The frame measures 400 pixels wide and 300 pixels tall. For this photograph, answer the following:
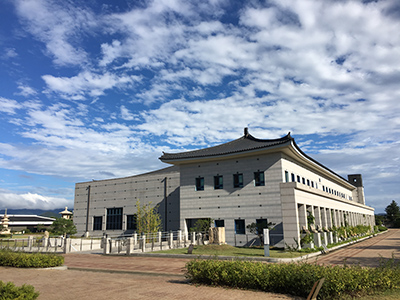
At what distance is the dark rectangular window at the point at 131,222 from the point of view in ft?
133

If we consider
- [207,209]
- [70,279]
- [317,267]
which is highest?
[207,209]

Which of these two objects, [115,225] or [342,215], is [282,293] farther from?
[115,225]

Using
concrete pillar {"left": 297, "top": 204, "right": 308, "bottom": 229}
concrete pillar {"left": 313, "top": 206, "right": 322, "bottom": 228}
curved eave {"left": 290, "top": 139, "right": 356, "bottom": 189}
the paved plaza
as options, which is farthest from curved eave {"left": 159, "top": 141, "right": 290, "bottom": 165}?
the paved plaza

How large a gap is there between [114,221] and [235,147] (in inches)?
880

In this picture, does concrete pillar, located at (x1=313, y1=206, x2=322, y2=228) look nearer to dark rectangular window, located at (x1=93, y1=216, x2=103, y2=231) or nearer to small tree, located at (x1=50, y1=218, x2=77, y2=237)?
dark rectangular window, located at (x1=93, y1=216, x2=103, y2=231)

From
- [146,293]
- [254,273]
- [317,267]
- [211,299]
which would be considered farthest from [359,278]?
[146,293]

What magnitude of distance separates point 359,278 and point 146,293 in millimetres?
6665

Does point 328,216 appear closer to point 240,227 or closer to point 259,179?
point 259,179

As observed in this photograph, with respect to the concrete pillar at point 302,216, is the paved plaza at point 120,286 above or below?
below

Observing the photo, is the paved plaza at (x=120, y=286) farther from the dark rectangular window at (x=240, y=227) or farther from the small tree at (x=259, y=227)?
the dark rectangular window at (x=240, y=227)

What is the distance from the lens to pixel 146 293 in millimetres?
10055

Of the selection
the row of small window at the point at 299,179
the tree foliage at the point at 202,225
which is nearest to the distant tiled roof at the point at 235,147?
the row of small window at the point at 299,179

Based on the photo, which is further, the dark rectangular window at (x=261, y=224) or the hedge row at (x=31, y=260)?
the dark rectangular window at (x=261, y=224)

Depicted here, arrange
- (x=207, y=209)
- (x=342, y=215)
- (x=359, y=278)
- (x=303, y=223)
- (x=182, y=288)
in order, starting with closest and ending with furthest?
(x=359, y=278), (x=182, y=288), (x=303, y=223), (x=207, y=209), (x=342, y=215)
